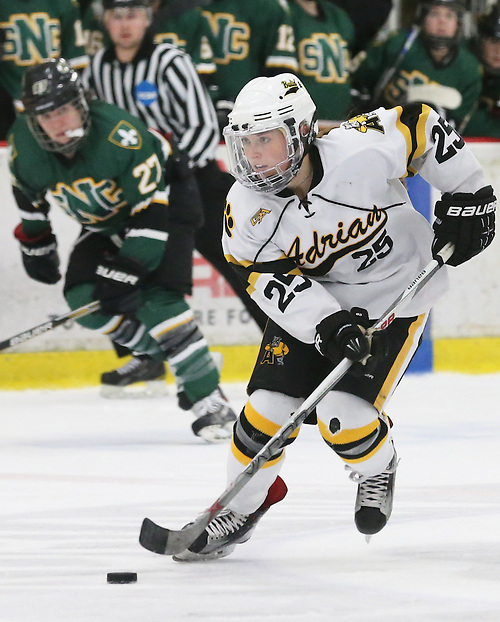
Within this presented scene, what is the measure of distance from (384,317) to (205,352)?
161 cm

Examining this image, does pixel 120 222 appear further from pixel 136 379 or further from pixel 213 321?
pixel 213 321

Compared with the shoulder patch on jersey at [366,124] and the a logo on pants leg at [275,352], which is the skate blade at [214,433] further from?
the shoulder patch on jersey at [366,124]

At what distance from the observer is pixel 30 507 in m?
3.01

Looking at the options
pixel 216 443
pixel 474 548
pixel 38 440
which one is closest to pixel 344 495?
pixel 474 548

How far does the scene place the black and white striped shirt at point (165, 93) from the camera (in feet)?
15.3

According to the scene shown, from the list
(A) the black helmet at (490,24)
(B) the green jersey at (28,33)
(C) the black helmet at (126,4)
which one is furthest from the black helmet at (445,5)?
(B) the green jersey at (28,33)

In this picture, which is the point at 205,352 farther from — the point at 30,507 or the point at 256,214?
the point at 256,214

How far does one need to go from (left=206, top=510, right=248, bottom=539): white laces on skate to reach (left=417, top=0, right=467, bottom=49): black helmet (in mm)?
3344

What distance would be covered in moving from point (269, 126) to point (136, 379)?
2.68m

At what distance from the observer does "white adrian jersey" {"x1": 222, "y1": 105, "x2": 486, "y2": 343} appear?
245 cm

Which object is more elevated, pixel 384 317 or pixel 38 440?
pixel 384 317

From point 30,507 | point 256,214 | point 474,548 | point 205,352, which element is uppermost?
point 256,214

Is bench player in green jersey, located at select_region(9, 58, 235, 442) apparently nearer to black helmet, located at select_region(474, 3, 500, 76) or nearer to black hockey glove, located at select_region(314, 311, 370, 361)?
black hockey glove, located at select_region(314, 311, 370, 361)

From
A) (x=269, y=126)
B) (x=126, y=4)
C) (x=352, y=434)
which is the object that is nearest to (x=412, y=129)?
(x=269, y=126)
